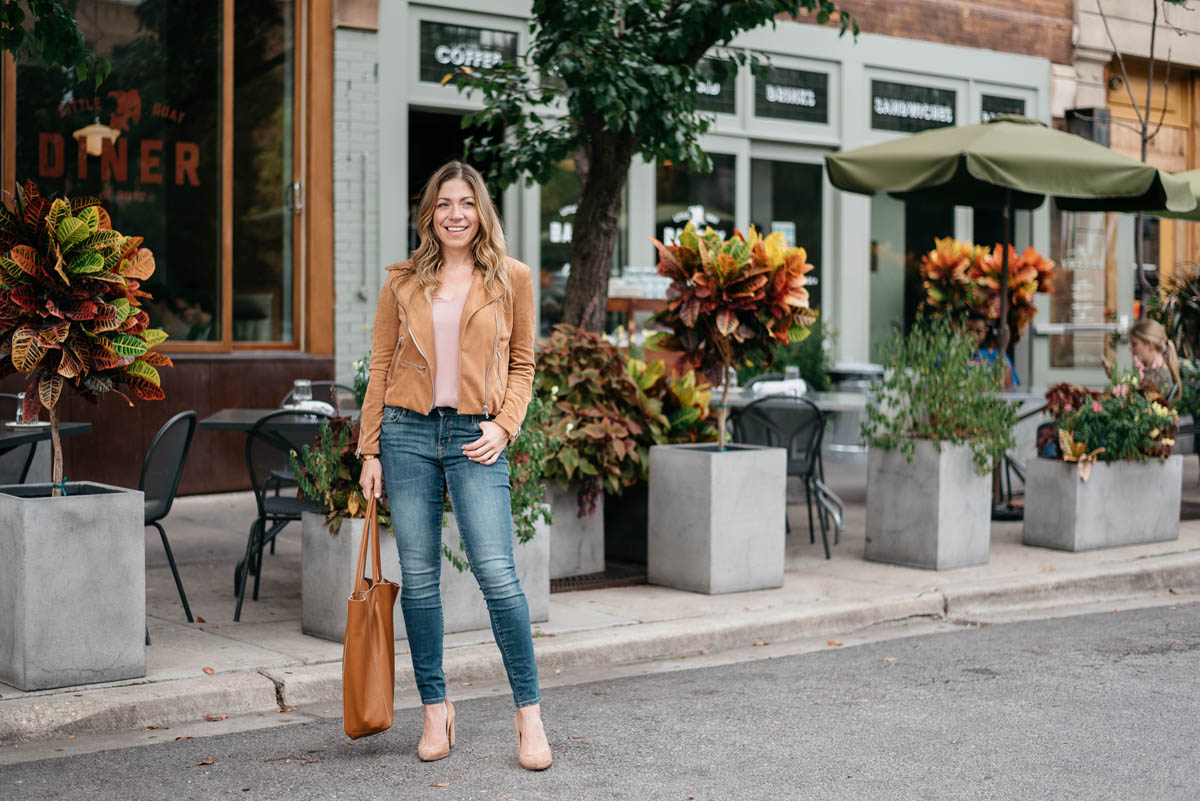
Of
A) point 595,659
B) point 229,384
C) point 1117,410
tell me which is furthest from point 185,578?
point 1117,410

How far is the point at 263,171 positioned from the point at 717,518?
19.1 ft

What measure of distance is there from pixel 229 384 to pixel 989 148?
582 centimetres

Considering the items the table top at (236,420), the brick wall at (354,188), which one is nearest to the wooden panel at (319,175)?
the brick wall at (354,188)

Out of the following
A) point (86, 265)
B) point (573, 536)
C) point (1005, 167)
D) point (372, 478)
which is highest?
point (1005, 167)

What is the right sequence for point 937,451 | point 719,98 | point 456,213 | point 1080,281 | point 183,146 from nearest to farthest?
point 456,213
point 937,451
point 183,146
point 719,98
point 1080,281

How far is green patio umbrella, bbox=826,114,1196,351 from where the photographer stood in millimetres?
9609

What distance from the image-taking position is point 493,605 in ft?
15.3

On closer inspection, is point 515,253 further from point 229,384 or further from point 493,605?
point 493,605

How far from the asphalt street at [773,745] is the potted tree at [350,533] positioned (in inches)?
31.0

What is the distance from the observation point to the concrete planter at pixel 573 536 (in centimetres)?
777

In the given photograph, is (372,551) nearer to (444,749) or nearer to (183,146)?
(444,749)

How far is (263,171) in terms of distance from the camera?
38.0 ft

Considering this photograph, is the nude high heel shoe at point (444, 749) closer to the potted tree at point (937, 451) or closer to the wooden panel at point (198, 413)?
the potted tree at point (937, 451)

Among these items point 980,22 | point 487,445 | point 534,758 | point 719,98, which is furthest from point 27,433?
point 980,22
